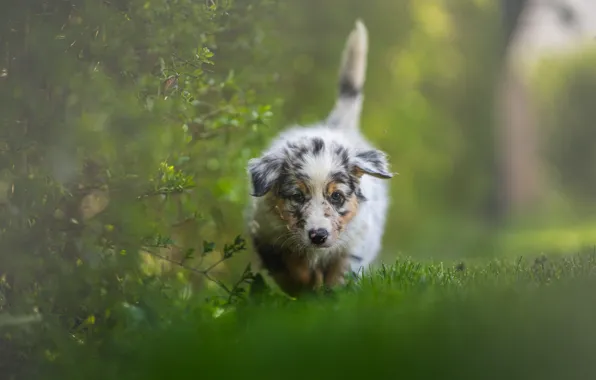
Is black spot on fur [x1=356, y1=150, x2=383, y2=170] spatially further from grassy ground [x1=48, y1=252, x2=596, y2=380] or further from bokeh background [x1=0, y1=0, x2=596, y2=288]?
grassy ground [x1=48, y1=252, x2=596, y2=380]

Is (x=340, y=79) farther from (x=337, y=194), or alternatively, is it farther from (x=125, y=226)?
(x=125, y=226)

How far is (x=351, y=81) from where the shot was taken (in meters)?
3.91

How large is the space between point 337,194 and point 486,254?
59cm

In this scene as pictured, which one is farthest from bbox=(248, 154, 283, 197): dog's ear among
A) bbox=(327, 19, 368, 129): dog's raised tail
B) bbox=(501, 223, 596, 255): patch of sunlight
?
bbox=(501, 223, 596, 255): patch of sunlight

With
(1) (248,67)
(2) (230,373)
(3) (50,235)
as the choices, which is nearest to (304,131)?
(1) (248,67)

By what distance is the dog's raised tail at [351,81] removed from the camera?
379cm

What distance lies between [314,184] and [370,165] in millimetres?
247

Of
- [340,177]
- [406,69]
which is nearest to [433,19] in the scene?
[406,69]

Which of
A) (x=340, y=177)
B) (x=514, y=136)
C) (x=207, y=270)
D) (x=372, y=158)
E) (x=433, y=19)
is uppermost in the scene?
(x=433, y=19)

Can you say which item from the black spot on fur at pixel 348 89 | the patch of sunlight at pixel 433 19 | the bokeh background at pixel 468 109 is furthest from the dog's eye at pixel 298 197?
the patch of sunlight at pixel 433 19

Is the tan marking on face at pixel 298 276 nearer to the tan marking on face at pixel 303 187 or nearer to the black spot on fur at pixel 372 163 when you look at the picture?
the tan marking on face at pixel 303 187

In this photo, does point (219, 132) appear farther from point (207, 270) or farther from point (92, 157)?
point (92, 157)

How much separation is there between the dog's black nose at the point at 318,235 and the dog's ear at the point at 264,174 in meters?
0.28

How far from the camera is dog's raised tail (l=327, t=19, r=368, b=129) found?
379cm
